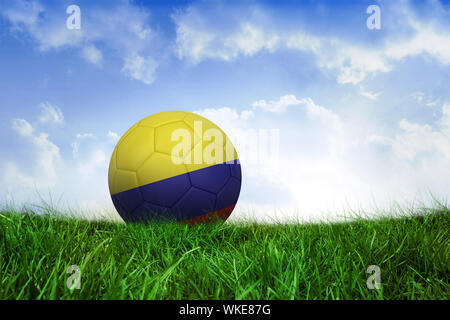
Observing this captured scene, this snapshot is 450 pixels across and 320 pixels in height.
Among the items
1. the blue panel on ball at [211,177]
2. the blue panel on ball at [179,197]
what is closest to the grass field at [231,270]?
the blue panel on ball at [179,197]

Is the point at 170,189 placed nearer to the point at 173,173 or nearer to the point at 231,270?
the point at 173,173

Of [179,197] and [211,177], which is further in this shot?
[211,177]

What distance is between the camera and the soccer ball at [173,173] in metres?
3.44

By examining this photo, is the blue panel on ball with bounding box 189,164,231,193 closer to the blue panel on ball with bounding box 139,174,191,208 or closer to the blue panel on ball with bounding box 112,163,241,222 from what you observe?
the blue panel on ball with bounding box 112,163,241,222

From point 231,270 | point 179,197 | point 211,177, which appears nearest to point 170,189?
point 179,197

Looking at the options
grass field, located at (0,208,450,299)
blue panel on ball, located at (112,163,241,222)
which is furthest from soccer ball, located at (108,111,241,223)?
grass field, located at (0,208,450,299)

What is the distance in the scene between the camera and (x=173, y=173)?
343 cm

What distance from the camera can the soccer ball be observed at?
135 inches

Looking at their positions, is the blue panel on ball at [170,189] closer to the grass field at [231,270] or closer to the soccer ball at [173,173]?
the soccer ball at [173,173]

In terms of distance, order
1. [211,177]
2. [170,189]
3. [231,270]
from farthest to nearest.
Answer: [211,177] → [170,189] → [231,270]

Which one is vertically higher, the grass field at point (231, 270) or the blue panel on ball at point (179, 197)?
the blue panel on ball at point (179, 197)

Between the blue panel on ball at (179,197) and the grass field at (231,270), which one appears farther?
the blue panel on ball at (179,197)
